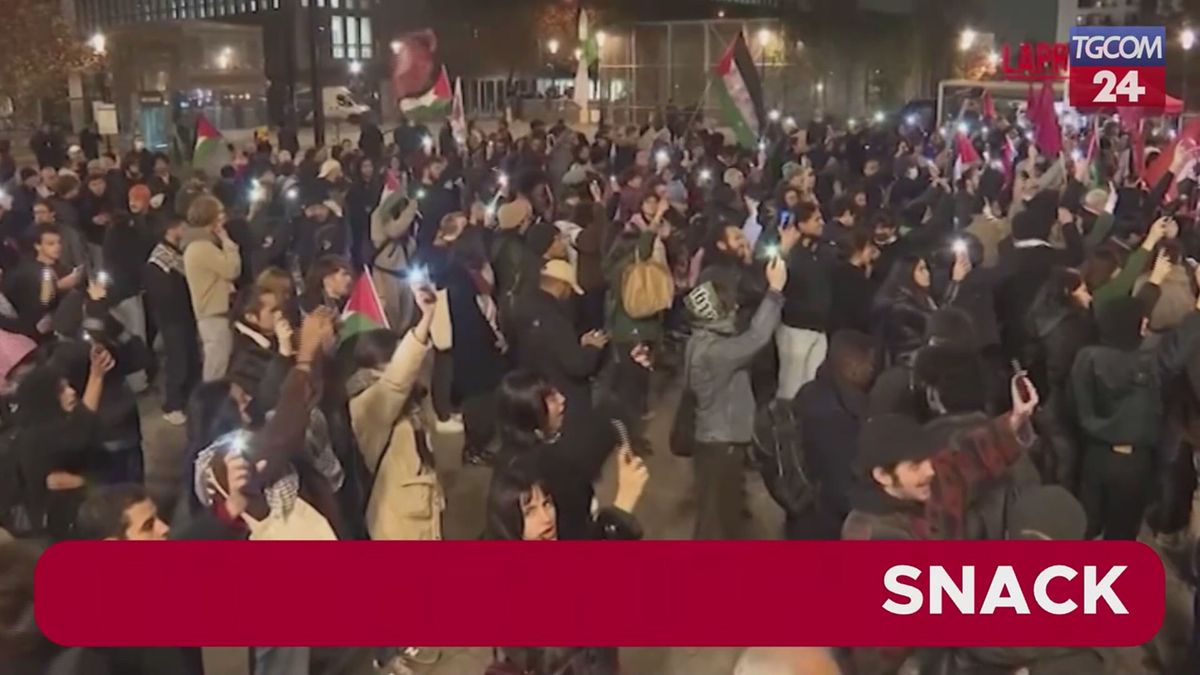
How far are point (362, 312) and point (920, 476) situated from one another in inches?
105

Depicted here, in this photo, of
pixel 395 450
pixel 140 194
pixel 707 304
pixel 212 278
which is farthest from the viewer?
pixel 140 194

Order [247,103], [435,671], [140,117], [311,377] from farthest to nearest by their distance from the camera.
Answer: [247,103] → [140,117] → [435,671] → [311,377]

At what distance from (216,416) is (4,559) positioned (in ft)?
4.65

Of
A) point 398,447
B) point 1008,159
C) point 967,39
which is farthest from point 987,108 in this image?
point 967,39

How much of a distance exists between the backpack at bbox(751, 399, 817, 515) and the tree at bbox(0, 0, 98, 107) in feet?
95.5

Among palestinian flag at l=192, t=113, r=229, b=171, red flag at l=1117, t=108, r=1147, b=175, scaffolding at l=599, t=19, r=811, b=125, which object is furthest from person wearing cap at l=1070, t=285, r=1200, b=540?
scaffolding at l=599, t=19, r=811, b=125

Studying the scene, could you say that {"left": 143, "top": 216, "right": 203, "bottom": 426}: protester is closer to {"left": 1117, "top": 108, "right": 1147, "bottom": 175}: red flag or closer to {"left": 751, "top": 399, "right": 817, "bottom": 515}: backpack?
{"left": 751, "top": 399, "right": 817, "bottom": 515}: backpack

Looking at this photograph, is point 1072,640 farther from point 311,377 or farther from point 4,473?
point 4,473

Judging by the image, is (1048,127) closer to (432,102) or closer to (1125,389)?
(432,102)

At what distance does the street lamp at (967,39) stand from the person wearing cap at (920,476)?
47092 millimetres

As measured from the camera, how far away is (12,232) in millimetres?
9195

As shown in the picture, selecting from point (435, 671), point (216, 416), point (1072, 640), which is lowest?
point (435, 671)

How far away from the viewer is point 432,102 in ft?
44.7

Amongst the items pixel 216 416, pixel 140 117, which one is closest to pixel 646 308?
pixel 216 416
